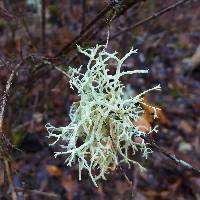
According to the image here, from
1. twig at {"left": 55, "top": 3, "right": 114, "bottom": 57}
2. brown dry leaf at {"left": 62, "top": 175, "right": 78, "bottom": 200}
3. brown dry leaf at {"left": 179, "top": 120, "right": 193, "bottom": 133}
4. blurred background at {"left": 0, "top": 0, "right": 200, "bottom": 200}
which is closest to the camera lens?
twig at {"left": 55, "top": 3, "right": 114, "bottom": 57}

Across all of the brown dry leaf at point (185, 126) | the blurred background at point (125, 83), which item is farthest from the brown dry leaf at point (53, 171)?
the brown dry leaf at point (185, 126)

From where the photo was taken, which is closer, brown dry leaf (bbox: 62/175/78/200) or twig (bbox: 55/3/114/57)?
twig (bbox: 55/3/114/57)

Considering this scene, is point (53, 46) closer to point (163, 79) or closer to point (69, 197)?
point (163, 79)

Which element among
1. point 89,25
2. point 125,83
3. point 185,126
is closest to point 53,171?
point 125,83

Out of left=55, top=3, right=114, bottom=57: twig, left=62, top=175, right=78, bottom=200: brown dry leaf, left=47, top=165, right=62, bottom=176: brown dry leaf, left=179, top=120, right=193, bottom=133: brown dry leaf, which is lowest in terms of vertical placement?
left=62, top=175, right=78, bottom=200: brown dry leaf

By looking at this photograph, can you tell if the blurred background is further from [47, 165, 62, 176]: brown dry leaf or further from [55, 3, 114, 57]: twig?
[55, 3, 114, 57]: twig

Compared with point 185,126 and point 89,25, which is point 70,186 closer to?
point 185,126

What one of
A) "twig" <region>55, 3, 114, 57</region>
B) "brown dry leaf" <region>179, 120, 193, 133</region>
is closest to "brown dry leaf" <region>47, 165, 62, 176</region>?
"brown dry leaf" <region>179, 120, 193, 133</region>

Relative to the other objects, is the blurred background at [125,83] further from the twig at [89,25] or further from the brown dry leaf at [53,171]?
the twig at [89,25]

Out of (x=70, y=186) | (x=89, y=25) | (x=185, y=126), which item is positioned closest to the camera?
(x=89, y=25)
